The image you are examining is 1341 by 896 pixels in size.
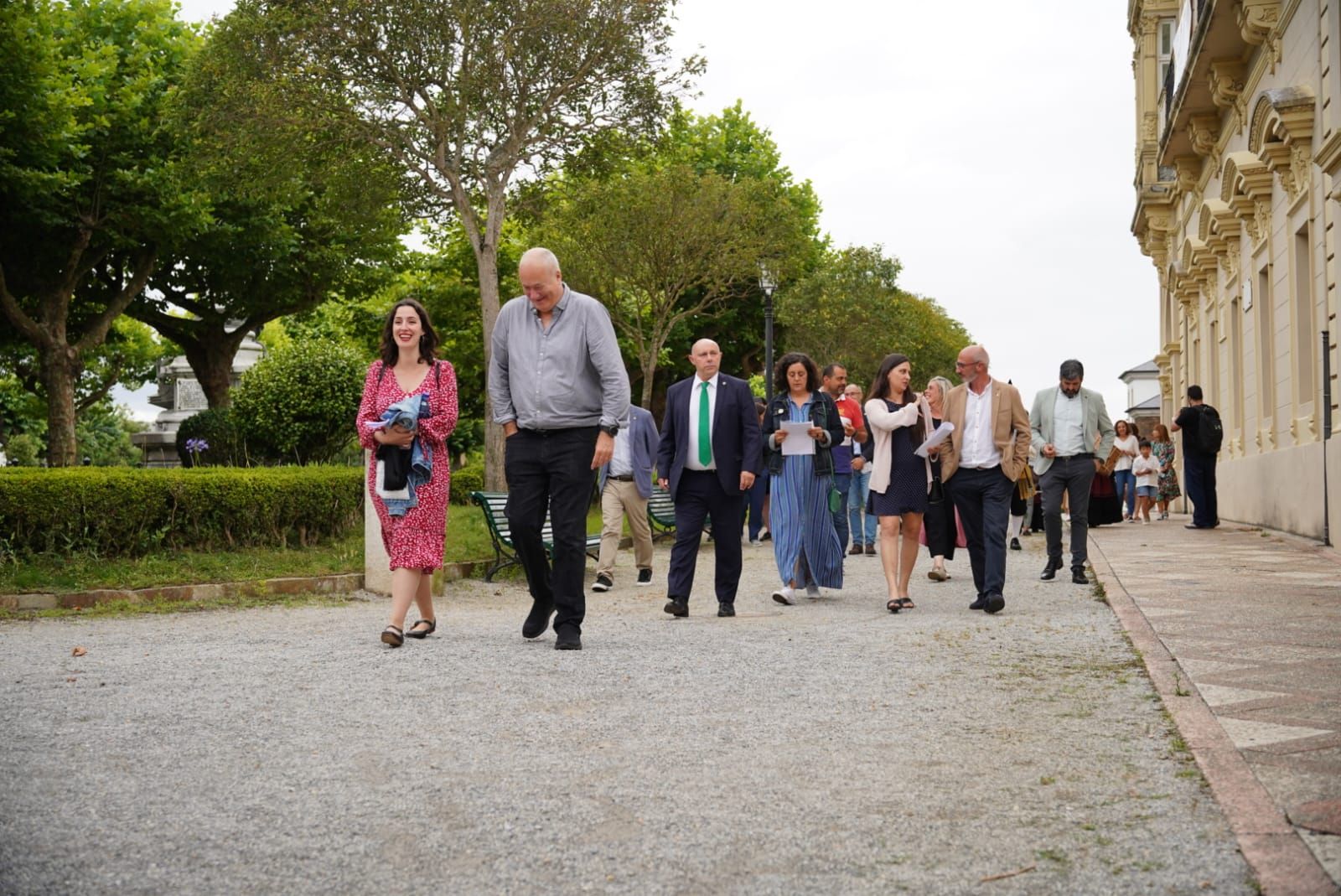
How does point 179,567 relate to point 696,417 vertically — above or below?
below

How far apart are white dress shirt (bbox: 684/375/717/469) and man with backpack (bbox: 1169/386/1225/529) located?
12092 mm

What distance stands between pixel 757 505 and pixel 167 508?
25.8ft

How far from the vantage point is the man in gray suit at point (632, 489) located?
12.9 meters

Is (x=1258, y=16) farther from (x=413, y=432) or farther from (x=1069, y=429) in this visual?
(x=413, y=432)

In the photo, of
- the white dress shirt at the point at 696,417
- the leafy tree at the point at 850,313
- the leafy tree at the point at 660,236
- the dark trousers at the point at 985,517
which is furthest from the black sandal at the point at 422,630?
the leafy tree at the point at 850,313

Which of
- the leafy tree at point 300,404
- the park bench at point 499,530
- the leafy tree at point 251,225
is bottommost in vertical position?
the park bench at point 499,530

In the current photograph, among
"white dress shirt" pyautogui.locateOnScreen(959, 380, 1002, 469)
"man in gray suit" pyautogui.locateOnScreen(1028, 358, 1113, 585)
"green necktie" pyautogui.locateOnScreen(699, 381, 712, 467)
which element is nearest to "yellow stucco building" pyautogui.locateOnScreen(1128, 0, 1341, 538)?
"man in gray suit" pyautogui.locateOnScreen(1028, 358, 1113, 585)

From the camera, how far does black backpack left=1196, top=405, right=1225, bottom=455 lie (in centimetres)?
2006

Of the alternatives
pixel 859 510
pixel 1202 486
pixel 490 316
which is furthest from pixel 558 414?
pixel 1202 486

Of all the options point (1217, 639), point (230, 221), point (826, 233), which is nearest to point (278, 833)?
point (1217, 639)

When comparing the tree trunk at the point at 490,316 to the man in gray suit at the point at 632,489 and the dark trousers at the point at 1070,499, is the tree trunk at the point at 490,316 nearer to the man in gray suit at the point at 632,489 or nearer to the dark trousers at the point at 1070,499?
the man in gray suit at the point at 632,489

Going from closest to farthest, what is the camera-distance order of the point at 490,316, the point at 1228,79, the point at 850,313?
1. the point at 1228,79
2. the point at 490,316
3. the point at 850,313

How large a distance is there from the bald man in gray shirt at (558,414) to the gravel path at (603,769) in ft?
1.71

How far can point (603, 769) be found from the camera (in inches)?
183
